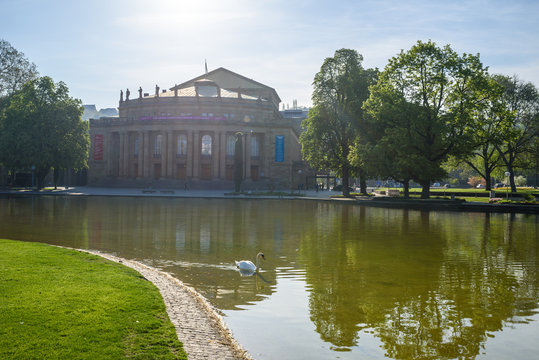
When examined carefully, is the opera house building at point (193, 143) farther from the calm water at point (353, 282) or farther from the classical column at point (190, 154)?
the calm water at point (353, 282)

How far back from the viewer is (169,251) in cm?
1692

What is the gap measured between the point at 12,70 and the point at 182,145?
31802 millimetres

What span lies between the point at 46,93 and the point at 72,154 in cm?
1007

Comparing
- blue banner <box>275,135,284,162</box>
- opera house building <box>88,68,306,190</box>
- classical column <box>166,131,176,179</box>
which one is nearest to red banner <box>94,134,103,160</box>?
opera house building <box>88,68,306,190</box>

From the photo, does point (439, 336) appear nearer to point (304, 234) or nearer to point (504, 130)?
point (304, 234)

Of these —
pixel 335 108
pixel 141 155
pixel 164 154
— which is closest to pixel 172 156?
pixel 164 154

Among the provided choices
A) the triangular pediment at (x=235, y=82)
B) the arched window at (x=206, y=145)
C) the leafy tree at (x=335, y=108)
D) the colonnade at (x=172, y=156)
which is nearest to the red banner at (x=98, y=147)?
the colonnade at (x=172, y=156)

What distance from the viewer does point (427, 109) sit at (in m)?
46.5

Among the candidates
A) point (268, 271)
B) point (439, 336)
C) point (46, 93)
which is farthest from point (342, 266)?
point (46, 93)

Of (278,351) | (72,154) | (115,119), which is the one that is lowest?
(278,351)

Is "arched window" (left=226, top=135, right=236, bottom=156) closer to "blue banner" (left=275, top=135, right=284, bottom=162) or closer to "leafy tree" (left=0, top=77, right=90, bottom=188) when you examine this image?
"blue banner" (left=275, top=135, right=284, bottom=162)

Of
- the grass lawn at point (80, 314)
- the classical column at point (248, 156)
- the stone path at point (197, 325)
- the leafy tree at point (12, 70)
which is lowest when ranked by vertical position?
the stone path at point (197, 325)

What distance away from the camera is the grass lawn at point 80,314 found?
259 inches

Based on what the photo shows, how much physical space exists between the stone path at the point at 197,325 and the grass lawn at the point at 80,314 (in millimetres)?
214
